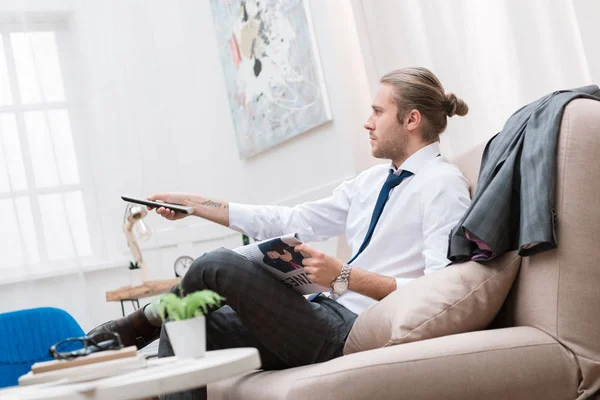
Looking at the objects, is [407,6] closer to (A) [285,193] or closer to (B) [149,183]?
(A) [285,193]

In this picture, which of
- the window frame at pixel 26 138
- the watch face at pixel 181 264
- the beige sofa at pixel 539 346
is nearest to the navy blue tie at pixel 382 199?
the beige sofa at pixel 539 346

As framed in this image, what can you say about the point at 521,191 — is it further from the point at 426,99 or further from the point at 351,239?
the point at 351,239

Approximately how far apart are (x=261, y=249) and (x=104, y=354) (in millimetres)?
659

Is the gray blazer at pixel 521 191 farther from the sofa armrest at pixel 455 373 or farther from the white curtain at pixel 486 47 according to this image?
the white curtain at pixel 486 47

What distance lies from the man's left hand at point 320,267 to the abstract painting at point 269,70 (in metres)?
1.87

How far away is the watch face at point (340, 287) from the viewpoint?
6.60 ft

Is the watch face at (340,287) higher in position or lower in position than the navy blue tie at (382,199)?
lower

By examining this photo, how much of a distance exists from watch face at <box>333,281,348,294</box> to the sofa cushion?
0.29 metres

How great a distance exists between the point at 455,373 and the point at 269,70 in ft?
9.84

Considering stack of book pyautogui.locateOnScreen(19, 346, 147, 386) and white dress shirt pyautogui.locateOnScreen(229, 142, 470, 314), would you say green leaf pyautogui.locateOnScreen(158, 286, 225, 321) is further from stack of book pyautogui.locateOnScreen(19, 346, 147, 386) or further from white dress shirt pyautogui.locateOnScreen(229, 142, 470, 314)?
white dress shirt pyautogui.locateOnScreen(229, 142, 470, 314)

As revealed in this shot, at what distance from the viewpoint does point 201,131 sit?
486 centimetres

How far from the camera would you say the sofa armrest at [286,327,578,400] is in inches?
55.6

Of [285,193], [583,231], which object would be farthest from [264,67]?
[583,231]

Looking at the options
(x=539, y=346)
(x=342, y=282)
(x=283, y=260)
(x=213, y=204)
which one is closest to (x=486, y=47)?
(x=213, y=204)
